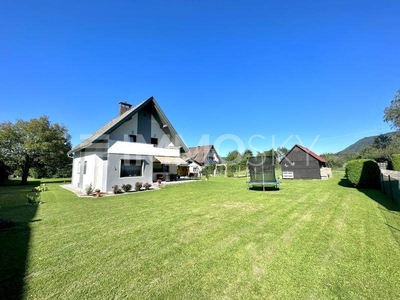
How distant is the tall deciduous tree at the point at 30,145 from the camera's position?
82.0 feet

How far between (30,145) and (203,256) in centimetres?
3290

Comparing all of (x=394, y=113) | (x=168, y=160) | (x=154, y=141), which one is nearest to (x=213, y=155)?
(x=168, y=160)

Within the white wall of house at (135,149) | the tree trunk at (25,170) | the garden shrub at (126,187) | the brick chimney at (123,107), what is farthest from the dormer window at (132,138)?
the tree trunk at (25,170)

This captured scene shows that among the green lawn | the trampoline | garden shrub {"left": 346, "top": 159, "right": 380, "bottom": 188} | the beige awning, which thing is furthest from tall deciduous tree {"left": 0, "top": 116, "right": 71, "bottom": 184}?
garden shrub {"left": 346, "top": 159, "right": 380, "bottom": 188}

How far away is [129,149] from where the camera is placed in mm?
17547

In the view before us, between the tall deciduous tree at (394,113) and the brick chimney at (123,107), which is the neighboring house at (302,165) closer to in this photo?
the brick chimney at (123,107)

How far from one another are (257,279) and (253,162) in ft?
46.3

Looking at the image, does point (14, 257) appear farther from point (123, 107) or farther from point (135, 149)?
point (123, 107)

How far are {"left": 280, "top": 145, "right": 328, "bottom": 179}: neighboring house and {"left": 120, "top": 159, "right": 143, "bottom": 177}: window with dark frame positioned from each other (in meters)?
23.6

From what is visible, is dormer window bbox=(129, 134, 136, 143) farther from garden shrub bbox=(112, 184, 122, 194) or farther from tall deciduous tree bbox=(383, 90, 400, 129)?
tall deciduous tree bbox=(383, 90, 400, 129)

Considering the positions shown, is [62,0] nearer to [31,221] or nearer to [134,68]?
[134,68]

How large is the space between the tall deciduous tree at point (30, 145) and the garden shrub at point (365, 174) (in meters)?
39.3

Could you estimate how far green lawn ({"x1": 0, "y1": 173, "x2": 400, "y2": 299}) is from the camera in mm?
3176

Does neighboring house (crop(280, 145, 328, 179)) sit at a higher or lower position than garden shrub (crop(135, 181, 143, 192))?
higher
